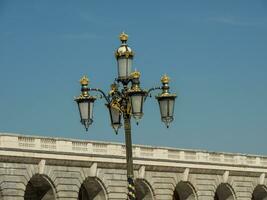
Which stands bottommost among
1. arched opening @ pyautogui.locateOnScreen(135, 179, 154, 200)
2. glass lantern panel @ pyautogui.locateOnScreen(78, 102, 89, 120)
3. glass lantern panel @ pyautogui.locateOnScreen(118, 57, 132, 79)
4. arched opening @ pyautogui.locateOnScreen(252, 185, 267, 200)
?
glass lantern panel @ pyautogui.locateOnScreen(78, 102, 89, 120)

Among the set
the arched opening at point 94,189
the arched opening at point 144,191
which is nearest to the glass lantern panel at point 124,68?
the arched opening at point 94,189

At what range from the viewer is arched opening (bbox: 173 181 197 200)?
65.3 metres

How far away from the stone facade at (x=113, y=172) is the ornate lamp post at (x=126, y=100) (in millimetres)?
27872

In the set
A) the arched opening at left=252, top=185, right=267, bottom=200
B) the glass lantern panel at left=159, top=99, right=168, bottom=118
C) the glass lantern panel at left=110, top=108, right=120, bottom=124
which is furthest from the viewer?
the arched opening at left=252, top=185, right=267, bottom=200

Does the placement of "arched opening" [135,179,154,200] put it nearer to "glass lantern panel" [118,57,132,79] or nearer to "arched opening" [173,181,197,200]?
"arched opening" [173,181,197,200]

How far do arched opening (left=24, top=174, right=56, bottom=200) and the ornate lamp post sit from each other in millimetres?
30906

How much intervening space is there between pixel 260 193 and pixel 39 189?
23.8 m

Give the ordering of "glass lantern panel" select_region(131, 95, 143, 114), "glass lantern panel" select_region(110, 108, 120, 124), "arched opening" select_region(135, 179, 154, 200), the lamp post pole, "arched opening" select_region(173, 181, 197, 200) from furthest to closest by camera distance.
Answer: "arched opening" select_region(173, 181, 197, 200) → "arched opening" select_region(135, 179, 154, 200) → "glass lantern panel" select_region(110, 108, 120, 124) → the lamp post pole → "glass lantern panel" select_region(131, 95, 143, 114)

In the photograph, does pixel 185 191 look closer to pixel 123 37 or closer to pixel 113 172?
pixel 113 172

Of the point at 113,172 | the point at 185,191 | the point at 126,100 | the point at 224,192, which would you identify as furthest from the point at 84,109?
the point at 224,192

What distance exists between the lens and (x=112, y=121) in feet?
76.2

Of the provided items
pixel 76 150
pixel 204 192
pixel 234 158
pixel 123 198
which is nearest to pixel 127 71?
pixel 76 150

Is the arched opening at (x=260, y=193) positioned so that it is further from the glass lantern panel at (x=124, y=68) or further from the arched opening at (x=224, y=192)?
the glass lantern panel at (x=124, y=68)

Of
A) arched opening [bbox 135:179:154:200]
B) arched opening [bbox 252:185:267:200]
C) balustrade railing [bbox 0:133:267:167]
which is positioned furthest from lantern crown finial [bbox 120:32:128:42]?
arched opening [bbox 252:185:267:200]
